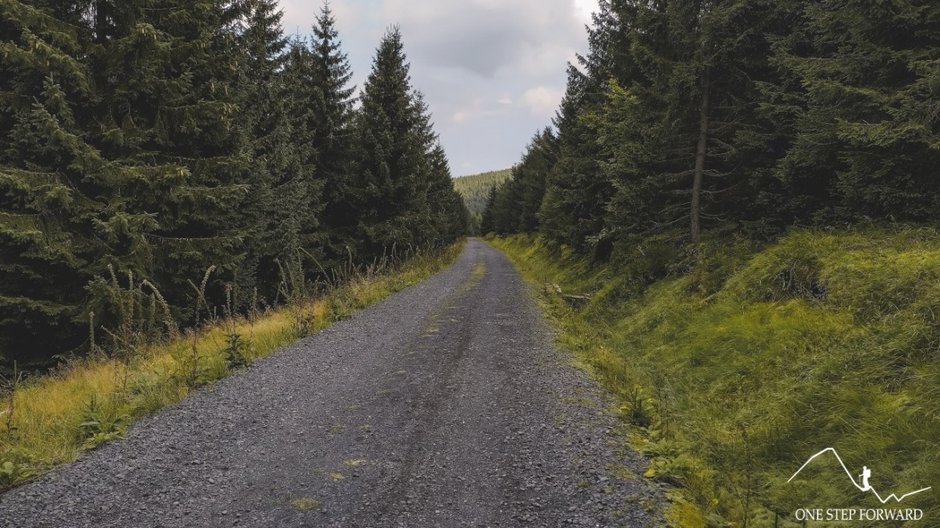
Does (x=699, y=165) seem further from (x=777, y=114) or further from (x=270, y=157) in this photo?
(x=270, y=157)

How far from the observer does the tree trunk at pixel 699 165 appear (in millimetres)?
11461

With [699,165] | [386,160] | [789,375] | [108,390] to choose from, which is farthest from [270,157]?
[789,375]

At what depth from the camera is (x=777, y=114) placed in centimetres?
1019

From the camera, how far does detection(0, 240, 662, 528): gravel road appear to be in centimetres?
360

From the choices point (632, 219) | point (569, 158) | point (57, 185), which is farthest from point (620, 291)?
point (57, 185)

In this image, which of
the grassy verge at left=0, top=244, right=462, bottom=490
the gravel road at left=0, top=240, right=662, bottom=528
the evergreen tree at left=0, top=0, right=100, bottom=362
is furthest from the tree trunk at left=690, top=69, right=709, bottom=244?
the evergreen tree at left=0, top=0, right=100, bottom=362

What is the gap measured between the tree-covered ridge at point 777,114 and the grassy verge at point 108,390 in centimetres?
910

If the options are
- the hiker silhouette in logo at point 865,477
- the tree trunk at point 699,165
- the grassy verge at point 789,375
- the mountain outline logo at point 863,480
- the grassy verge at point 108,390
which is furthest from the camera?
the tree trunk at point 699,165

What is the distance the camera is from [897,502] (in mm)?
3244

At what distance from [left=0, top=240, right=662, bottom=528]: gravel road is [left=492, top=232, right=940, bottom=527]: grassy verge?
2.16 ft

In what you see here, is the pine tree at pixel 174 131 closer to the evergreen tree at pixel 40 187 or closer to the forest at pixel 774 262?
the evergreen tree at pixel 40 187

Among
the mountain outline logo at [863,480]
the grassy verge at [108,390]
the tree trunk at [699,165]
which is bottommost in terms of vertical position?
the mountain outline logo at [863,480]

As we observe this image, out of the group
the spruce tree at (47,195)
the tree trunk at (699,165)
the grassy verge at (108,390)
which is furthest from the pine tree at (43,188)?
the tree trunk at (699,165)

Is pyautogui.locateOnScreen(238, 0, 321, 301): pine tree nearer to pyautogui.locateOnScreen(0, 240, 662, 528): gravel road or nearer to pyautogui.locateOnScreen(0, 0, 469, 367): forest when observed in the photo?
pyautogui.locateOnScreen(0, 0, 469, 367): forest
